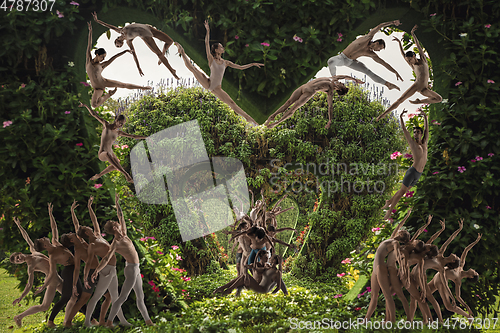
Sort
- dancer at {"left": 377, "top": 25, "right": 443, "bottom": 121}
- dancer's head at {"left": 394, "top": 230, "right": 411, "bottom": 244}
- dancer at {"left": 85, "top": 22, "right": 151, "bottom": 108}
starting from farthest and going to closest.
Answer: dancer at {"left": 377, "top": 25, "right": 443, "bottom": 121} → dancer at {"left": 85, "top": 22, "right": 151, "bottom": 108} → dancer's head at {"left": 394, "top": 230, "right": 411, "bottom": 244}

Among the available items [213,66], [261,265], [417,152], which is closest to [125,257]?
[261,265]

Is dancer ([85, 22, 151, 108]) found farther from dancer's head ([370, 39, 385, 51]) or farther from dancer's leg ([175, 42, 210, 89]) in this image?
Result: dancer's head ([370, 39, 385, 51])

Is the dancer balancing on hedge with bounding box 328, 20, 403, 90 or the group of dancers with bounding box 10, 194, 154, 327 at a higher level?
the dancer balancing on hedge with bounding box 328, 20, 403, 90

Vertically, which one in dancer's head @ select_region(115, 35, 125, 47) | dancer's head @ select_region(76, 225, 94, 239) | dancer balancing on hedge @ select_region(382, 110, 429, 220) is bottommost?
dancer's head @ select_region(76, 225, 94, 239)

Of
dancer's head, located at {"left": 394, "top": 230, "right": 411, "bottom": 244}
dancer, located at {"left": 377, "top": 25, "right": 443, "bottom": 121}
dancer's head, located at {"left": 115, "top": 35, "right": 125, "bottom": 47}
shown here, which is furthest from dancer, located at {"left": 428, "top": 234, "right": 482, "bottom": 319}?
dancer's head, located at {"left": 115, "top": 35, "right": 125, "bottom": 47}

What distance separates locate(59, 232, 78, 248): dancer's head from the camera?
136 inches

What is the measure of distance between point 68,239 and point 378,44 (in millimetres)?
3531

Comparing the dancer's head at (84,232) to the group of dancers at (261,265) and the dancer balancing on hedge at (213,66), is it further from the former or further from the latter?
the dancer balancing on hedge at (213,66)

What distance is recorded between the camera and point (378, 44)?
3.56 m

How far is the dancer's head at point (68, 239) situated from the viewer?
3.46m

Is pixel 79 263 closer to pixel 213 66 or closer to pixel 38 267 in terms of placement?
pixel 38 267

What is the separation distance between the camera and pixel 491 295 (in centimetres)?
401

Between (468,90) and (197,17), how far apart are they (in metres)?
3.28

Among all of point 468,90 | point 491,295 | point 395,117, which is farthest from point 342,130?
point 491,295
